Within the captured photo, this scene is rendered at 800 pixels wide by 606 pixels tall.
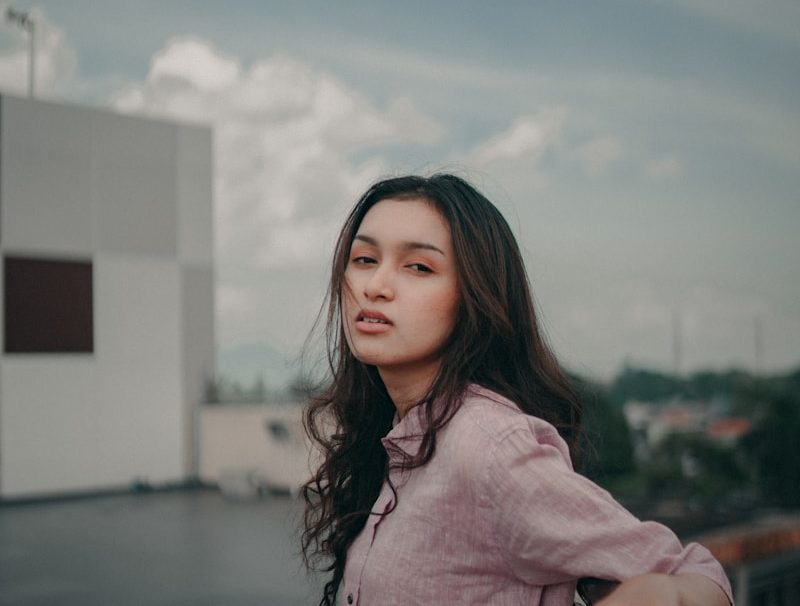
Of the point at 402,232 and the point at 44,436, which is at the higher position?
the point at 402,232

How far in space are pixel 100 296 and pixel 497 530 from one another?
11.0 m

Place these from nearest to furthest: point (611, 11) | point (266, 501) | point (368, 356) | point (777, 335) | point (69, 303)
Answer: point (368, 356) → point (266, 501) → point (69, 303) → point (777, 335) → point (611, 11)

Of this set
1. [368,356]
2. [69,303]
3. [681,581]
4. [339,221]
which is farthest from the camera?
[69,303]

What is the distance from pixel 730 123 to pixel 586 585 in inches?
1034

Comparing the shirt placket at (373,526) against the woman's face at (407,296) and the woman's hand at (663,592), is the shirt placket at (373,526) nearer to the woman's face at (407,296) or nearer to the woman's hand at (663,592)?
the woman's face at (407,296)

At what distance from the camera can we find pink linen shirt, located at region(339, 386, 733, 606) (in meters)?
0.68

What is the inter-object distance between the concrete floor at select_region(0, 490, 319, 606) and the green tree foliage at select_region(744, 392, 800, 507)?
7.28 m

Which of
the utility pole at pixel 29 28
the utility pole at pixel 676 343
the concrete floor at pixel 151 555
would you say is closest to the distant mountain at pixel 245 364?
the concrete floor at pixel 151 555

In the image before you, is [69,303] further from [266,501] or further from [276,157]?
[276,157]

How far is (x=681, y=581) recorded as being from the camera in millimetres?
669

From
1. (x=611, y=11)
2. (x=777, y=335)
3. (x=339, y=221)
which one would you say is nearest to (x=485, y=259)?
(x=339, y=221)

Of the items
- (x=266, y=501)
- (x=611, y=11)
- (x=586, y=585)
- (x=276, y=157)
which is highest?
(x=611, y=11)

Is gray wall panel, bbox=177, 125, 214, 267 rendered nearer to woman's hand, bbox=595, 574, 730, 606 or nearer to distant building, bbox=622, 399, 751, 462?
distant building, bbox=622, 399, 751, 462

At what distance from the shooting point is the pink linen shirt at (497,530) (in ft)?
2.23
